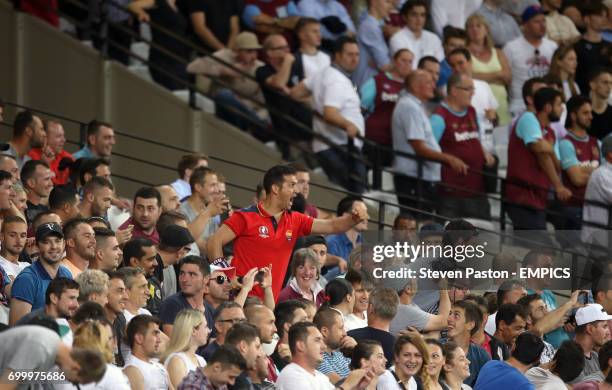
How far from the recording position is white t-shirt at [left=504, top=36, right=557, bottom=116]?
1834 cm

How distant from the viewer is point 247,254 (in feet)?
41.2

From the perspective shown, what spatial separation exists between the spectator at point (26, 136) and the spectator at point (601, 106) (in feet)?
19.9

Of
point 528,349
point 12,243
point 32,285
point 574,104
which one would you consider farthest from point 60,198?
point 574,104

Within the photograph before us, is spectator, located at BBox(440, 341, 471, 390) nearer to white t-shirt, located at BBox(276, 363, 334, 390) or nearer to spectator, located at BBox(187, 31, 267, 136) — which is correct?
white t-shirt, located at BBox(276, 363, 334, 390)

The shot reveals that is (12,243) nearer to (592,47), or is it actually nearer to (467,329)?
(467,329)

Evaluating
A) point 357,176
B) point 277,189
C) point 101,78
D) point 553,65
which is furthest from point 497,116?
point 277,189

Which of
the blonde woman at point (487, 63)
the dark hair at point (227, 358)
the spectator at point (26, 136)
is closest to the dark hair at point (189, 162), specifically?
the spectator at point (26, 136)

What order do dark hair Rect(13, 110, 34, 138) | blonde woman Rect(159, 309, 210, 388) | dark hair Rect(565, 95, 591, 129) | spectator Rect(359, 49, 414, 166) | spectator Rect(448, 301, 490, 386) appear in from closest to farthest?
1. blonde woman Rect(159, 309, 210, 388)
2. spectator Rect(448, 301, 490, 386)
3. dark hair Rect(13, 110, 34, 138)
4. dark hair Rect(565, 95, 591, 129)
5. spectator Rect(359, 49, 414, 166)

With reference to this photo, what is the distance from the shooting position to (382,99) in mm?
16969

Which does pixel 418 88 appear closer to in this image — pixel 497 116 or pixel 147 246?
pixel 497 116

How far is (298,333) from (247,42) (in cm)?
707

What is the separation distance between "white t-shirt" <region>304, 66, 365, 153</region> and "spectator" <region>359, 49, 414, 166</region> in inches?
10.1

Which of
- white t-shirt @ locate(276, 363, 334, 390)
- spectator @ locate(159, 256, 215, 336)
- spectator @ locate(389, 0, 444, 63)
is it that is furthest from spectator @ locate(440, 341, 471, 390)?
spectator @ locate(389, 0, 444, 63)

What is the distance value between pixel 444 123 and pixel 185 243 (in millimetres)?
5073
